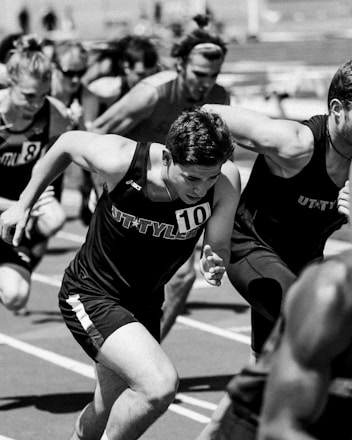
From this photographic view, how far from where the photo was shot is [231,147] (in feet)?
13.9

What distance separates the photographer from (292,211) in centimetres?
488

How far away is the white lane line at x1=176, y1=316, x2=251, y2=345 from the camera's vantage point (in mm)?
7805

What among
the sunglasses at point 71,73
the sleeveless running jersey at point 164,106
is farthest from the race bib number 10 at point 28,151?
the sunglasses at point 71,73

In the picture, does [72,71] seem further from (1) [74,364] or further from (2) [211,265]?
(2) [211,265]

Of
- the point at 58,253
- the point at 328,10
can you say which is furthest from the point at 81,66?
the point at 328,10

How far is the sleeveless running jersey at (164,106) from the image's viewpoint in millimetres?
6941

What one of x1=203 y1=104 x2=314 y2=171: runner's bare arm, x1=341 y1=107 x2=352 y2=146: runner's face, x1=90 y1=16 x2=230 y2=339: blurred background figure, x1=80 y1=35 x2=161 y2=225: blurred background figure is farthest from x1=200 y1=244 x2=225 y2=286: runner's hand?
x1=80 y1=35 x2=161 y2=225: blurred background figure

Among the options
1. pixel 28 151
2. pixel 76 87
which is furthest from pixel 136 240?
pixel 76 87

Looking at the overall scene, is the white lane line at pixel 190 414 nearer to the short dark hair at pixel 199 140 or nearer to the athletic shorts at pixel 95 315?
the athletic shorts at pixel 95 315

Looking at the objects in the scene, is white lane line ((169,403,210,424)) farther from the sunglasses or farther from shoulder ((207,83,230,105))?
the sunglasses

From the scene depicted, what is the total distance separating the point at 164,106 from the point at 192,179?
2801 millimetres

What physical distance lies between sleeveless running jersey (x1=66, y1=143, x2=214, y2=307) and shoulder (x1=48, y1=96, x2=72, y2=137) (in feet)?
7.55

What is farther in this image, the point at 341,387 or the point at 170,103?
the point at 170,103

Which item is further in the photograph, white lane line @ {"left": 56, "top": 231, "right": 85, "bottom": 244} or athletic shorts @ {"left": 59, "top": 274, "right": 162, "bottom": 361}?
white lane line @ {"left": 56, "top": 231, "right": 85, "bottom": 244}
